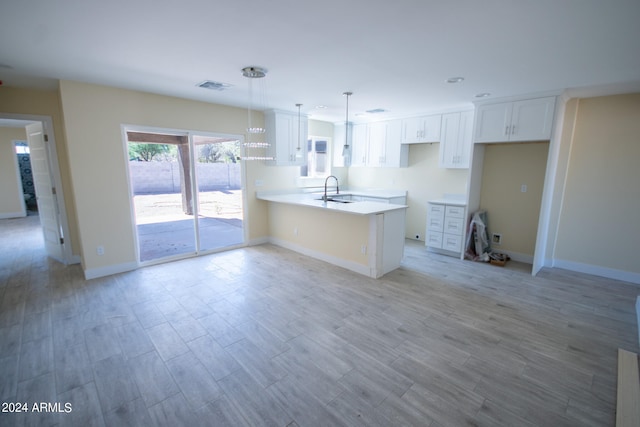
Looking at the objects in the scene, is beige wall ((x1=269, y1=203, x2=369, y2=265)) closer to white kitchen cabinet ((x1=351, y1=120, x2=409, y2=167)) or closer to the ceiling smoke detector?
the ceiling smoke detector

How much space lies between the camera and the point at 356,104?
15.5 feet

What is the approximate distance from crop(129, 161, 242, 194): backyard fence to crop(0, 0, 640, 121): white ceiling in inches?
47.4

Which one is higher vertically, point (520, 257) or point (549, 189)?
point (549, 189)

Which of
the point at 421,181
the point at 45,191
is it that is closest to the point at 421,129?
the point at 421,181

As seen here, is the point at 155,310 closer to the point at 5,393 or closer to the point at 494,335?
the point at 5,393

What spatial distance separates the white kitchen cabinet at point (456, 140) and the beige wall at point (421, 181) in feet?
1.14

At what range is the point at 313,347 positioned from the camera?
2.41 metres

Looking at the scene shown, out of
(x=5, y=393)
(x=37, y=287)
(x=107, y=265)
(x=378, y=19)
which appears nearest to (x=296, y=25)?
(x=378, y=19)

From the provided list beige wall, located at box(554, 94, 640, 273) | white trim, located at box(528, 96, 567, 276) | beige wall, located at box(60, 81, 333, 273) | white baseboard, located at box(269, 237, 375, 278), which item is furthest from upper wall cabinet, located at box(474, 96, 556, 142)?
beige wall, located at box(60, 81, 333, 273)

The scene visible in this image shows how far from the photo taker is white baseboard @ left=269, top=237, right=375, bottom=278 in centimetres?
406

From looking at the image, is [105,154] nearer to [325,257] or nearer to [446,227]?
[325,257]

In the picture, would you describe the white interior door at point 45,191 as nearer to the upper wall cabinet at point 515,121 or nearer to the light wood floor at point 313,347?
the light wood floor at point 313,347

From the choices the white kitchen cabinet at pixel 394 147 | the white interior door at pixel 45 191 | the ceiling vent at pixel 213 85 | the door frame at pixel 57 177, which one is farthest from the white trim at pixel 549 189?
the white interior door at pixel 45 191

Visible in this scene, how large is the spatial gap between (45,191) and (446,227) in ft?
21.9
